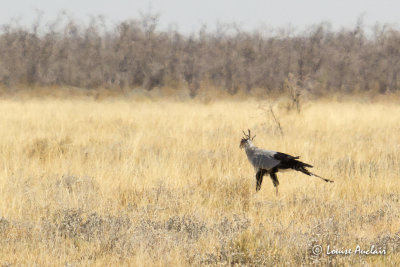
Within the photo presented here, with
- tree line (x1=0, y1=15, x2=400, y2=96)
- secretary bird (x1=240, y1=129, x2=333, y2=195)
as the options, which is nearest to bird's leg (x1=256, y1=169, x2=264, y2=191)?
secretary bird (x1=240, y1=129, x2=333, y2=195)

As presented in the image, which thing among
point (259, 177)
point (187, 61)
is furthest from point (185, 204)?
point (187, 61)

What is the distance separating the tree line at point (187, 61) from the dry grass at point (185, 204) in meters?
18.8

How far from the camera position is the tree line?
27.8 metres

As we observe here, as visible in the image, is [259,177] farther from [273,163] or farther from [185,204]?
[185,204]

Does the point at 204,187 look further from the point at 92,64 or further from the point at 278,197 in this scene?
the point at 92,64

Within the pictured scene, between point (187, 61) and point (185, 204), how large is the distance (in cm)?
2647

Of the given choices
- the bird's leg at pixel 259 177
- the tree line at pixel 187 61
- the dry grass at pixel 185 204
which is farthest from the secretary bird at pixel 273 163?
the tree line at pixel 187 61

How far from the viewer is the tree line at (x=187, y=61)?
91.3 ft

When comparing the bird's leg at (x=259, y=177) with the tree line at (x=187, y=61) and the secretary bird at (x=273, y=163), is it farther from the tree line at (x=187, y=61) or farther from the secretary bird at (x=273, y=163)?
the tree line at (x=187, y=61)

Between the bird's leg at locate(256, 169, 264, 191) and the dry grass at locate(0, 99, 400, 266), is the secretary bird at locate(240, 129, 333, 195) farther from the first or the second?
the dry grass at locate(0, 99, 400, 266)

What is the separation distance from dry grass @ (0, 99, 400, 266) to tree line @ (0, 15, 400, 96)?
1881 centimetres

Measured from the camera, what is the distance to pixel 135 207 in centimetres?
446

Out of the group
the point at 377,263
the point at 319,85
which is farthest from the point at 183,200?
the point at 319,85

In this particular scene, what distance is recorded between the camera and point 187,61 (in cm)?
3034
